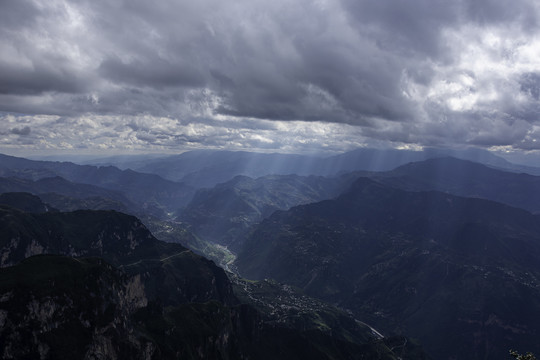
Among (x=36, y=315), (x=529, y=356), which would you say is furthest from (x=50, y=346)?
(x=529, y=356)

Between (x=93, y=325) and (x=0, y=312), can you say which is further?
(x=93, y=325)

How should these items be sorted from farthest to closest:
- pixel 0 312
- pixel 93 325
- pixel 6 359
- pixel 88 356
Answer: pixel 93 325
pixel 88 356
pixel 0 312
pixel 6 359

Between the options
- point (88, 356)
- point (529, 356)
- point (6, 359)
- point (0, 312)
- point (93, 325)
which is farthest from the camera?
point (93, 325)

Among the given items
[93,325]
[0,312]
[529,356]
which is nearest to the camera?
[529,356]

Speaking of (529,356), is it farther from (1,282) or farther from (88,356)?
(1,282)

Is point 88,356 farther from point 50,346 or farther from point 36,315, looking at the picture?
point 36,315

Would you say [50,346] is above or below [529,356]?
below

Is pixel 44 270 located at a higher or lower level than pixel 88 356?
higher

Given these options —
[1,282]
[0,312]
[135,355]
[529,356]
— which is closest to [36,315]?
[0,312]

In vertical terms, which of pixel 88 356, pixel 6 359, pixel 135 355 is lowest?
pixel 135 355
